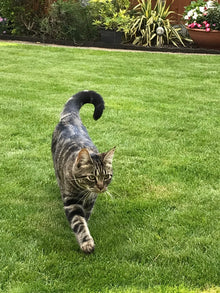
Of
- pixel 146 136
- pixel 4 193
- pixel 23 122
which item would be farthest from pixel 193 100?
pixel 4 193

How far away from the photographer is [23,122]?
19.2 feet

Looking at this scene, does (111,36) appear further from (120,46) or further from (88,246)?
(88,246)

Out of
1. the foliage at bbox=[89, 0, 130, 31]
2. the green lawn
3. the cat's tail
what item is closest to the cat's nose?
the green lawn

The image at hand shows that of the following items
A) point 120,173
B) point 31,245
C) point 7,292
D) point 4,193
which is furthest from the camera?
point 120,173

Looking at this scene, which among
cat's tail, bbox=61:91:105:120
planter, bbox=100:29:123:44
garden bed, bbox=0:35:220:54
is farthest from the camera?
planter, bbox=100:29:123:44

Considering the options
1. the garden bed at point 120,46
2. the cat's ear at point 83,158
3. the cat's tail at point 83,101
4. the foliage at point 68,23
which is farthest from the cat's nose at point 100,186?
the foliage at point 68,23

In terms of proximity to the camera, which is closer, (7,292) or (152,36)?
(7,292)

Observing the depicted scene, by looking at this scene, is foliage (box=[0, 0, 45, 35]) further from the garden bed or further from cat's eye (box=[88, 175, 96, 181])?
cat's eye (box=[88, 175, 96, 181])

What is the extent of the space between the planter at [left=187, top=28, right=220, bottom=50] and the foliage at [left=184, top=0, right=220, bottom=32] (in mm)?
155

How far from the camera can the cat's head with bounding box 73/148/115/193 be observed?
10.2 feet

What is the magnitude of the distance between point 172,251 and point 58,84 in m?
5.47

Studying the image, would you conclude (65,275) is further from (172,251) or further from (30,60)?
(30,60)

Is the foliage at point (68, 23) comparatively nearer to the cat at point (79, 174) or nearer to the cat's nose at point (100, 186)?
the cat at point (79, 174)

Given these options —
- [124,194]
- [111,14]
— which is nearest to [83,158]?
[124,194]
